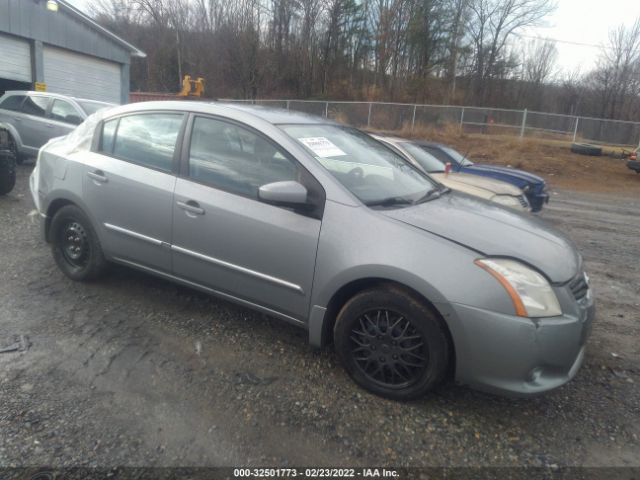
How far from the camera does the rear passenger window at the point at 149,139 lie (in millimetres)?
3484

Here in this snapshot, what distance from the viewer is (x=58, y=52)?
16.5 meters

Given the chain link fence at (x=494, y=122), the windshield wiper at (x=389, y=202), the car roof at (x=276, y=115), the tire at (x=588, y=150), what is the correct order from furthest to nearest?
the chain link fence at (x=494, y=122) < the tire at (x=588, y=150) < the car roof at (x=276, y=115) < the windshield wiper at (x=389, y=202)

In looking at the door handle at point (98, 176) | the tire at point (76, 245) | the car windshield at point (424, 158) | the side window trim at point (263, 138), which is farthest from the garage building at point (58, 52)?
the side window trim at point (263, 138)

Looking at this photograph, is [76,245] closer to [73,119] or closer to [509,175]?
[73,119]

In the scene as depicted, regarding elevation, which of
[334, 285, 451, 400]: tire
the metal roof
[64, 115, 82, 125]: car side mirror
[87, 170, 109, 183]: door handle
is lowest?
[334, 285, 451, 400]: tire

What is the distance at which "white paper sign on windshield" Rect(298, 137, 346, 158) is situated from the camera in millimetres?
3105

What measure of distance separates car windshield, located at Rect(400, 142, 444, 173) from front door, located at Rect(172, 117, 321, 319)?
187 inches

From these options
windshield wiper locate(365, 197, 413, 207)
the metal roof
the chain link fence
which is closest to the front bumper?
windshield wiper locate(365, 197, 413, 207)

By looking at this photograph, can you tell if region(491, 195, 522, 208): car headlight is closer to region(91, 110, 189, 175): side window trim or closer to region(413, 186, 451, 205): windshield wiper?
region(413, 186, 451, 205): windshield wiper

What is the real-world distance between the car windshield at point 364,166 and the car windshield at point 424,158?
3.68m

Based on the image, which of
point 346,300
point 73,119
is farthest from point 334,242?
point 73,119

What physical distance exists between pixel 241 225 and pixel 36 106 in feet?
29.2

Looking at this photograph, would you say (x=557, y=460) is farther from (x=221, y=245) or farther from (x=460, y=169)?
(x=460, y=169)

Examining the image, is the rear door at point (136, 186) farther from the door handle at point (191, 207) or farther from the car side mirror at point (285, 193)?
the car side mirror at point (285, 193)
